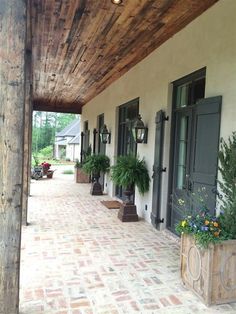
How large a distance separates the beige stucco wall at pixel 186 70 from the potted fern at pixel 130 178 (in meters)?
0.18

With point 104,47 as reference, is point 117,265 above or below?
below

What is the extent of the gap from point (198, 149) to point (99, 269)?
188 centimetres

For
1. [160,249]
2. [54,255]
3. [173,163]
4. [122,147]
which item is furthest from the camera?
[122,147]

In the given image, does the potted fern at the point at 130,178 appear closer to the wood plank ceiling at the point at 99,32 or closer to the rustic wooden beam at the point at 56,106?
the wood plank ceiling at the point at 99,32

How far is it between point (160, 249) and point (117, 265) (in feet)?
2.73

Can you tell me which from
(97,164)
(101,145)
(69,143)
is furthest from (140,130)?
(69,143)

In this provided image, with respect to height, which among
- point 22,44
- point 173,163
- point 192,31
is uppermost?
point 192,31

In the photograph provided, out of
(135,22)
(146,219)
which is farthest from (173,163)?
(135,22)

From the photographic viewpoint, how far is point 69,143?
1222 inches

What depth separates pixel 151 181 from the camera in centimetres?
529

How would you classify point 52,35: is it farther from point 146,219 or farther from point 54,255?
point 146,219

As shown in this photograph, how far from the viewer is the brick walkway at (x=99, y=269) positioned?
2.47 m

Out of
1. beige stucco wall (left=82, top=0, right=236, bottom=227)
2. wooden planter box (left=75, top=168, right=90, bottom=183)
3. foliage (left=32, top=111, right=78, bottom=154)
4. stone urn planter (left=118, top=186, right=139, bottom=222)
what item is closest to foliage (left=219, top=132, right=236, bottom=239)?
beige stucco wall (left=82, top=0, right=236, bottom=227)

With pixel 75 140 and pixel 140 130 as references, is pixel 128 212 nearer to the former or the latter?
pixel 140 130
